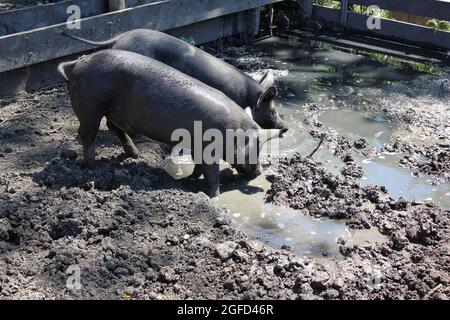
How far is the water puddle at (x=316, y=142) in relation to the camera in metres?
5.03

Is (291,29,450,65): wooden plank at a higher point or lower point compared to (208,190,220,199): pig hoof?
A: lower

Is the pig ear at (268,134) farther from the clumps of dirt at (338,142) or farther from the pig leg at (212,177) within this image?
the pig leg at (212,177)

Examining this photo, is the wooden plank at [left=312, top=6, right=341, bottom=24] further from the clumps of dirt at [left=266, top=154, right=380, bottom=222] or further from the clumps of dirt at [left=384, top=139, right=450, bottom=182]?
the clumps of dirt at [left=266, top=154, right=380, bottom=222]

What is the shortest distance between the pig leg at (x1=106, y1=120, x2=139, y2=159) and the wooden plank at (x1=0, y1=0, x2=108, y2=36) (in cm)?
→ 263

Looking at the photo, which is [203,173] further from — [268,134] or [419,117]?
[419,117]

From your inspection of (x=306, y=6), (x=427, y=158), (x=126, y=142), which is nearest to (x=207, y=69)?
(x=126, y=142)

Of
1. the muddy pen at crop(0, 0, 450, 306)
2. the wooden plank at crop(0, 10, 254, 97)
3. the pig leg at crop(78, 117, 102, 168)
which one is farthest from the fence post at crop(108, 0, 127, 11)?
the pig leg at crop(78, 117, 102, 168)

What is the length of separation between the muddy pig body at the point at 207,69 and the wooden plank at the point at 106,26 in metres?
0.85

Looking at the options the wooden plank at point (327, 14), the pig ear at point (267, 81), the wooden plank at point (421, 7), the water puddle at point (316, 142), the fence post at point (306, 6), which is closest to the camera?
the water puddle at point (316, 142)

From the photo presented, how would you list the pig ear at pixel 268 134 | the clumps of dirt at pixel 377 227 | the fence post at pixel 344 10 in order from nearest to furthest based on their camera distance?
the clumps of dirt at pixel 377 227 < the pig ear at pixel 268 134 < the fence post at pixel 344 10

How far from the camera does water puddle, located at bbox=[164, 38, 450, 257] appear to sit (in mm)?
5031

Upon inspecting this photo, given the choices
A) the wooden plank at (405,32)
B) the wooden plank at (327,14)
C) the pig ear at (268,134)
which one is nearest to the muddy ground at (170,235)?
the pig ear at (268,134)

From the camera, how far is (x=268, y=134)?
20.9ft

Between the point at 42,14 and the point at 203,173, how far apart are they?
3668mm
